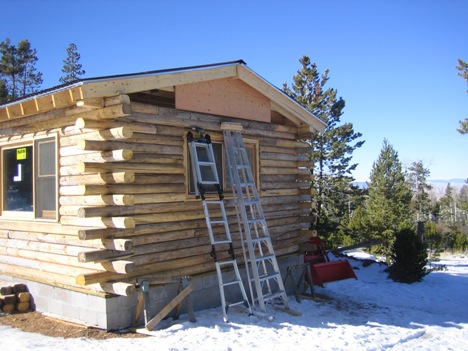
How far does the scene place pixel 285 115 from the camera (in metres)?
11.4

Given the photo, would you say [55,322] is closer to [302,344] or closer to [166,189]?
[166,189]

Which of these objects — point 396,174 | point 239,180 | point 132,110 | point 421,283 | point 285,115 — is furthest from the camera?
point 396,174

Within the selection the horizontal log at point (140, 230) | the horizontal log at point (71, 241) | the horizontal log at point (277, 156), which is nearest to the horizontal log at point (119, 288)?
the horizontal log at point (71, 241)

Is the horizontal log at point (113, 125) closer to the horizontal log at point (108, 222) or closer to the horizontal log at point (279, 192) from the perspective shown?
the horizontal log at point (108, 222)

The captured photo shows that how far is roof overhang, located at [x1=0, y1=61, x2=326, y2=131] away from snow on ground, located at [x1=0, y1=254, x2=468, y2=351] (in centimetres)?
382

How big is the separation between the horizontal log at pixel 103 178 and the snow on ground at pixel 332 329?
249 cm

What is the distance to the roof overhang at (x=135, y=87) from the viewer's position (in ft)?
22.9

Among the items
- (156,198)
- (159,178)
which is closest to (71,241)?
(156,198)

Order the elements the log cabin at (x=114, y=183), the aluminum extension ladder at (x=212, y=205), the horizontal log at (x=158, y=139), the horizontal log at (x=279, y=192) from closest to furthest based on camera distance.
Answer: the log cabin at (x=114, y=183) → the horizontal log at (x=158, y=139) → the aluminum extension ladder at (x=212, y=205) → the horizontal log at (x=279, y=192)

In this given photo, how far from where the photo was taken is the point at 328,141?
97.1 ft

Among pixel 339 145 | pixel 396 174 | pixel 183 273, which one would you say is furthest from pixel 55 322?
pixel 396 174

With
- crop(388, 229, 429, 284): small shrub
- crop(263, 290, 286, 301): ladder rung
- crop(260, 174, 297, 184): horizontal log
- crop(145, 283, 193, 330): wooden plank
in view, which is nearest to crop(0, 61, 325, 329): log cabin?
crop(260, 174, 297, 184): horizontal log

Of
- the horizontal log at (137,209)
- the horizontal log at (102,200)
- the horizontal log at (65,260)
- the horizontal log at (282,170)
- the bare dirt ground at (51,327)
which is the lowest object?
the bare dirt ground at (51,327)

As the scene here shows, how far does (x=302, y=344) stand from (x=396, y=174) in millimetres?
26398
